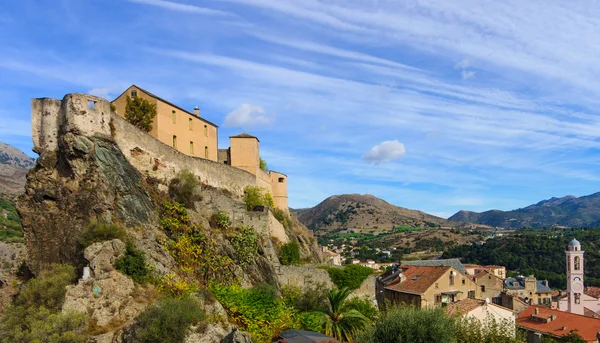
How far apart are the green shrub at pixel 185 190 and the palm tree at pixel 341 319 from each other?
32.2 ft

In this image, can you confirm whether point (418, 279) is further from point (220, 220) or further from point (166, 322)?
point (166, 322)

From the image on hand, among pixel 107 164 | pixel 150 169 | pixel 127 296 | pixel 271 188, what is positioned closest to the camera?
pixel 127 296

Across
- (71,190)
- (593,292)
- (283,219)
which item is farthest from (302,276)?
(593,292)

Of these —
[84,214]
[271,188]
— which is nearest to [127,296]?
[84,214]

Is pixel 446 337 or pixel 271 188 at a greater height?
pixel 271 188

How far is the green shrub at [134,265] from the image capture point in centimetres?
2261

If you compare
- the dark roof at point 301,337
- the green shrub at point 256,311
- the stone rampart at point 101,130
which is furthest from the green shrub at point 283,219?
the dark roof at point 301,337

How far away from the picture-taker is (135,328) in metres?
19.8

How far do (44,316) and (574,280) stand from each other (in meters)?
65.6

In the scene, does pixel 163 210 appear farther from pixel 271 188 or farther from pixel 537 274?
pixel 537 274

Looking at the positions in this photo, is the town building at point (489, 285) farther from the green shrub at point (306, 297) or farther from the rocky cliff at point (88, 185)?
the rocky cliff at point (88, 185)

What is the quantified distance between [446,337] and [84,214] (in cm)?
1724

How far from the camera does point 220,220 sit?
3100 cm

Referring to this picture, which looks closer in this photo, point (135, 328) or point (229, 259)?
point (135, 328)
